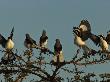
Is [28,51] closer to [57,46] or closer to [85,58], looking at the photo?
[57,46]

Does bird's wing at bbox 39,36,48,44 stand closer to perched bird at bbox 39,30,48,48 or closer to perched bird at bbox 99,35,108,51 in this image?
perched bird at bbox 39,30,48,48

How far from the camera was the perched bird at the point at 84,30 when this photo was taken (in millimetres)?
12898

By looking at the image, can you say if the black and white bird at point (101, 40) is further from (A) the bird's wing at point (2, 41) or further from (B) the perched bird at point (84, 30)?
(A) the bird's wing at point (2, 41)

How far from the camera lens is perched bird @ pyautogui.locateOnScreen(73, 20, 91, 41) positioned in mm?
12898

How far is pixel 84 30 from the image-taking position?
13.0m

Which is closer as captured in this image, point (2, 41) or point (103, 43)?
point (103, 43)

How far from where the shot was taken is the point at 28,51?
12.8 metres

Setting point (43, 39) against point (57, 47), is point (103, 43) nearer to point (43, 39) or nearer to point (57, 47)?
point (57, 47)

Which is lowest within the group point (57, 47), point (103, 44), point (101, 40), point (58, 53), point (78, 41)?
point (58, 53)

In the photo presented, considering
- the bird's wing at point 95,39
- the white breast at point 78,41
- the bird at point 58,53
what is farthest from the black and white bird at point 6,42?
the bird's wing at point 95,39

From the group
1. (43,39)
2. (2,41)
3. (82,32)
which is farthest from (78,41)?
(2,41)

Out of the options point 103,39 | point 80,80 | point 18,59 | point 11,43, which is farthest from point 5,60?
point 103,39

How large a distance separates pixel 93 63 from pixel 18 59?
1.77 metres

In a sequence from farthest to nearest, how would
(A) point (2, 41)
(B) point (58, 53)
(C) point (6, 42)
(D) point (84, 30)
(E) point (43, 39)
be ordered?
1. (E) point (43, 39)
2. (A) point (2, 41)
3. (C) point (6, 42)
4. (D) point (84, 30)
5. (B) point (58, 53)
